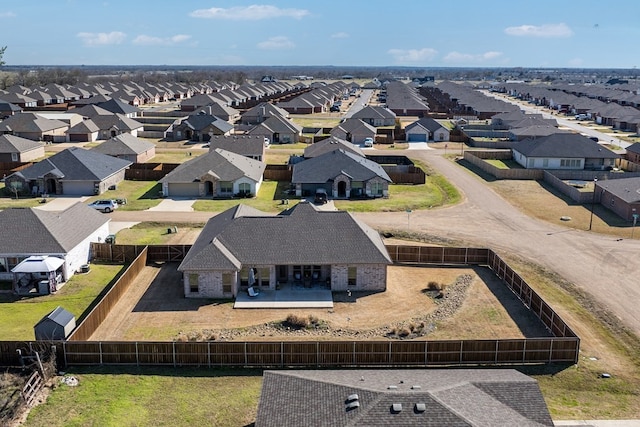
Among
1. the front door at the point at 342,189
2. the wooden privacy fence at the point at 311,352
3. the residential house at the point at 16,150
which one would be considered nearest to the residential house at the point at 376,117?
the front door at the point at 342,189

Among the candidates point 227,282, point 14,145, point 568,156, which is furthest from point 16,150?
point 568,156

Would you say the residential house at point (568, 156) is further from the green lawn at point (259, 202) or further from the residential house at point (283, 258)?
the residential house at point (283, 258)

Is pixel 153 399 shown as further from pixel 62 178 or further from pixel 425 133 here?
pixel 425 133

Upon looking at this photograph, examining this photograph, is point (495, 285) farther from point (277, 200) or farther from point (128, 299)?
point (277, 200)

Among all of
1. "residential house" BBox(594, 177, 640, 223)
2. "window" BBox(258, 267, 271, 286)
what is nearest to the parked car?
"window" BBox(258, 267, 271, 286)

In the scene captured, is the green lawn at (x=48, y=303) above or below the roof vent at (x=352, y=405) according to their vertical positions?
below

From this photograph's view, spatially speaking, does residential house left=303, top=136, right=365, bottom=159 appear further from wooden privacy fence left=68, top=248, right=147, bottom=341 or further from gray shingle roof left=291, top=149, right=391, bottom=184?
wooden privacy fence left=68, top=248, right=147, bottom=341
